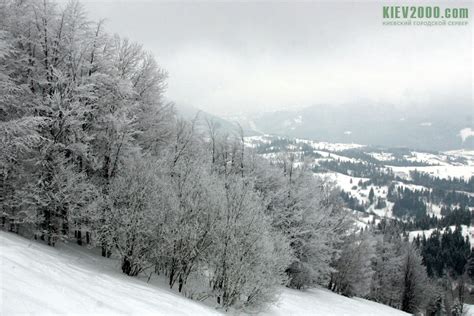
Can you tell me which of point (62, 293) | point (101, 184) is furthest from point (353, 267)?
point (62, 293)

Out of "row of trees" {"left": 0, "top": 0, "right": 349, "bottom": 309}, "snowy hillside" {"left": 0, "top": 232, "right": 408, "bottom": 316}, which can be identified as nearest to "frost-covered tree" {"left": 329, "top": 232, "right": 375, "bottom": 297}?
"row of trees" {"left": 0, "top": 0, "right": 349, "bottom": 309}

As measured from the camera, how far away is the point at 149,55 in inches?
912

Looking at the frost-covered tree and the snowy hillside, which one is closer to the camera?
the snowy hillside

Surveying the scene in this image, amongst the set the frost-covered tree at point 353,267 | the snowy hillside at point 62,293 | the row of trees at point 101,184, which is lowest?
the frost-covered tree at point 353,267

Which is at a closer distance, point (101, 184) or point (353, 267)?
point (101, 184)

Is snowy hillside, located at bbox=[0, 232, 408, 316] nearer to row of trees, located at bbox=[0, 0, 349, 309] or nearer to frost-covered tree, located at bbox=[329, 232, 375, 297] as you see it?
row of trees, located at bbox=[0, 0, 349, 309]

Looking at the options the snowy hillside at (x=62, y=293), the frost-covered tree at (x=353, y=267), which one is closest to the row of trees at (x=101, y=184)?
the snowy hillside at (x=62, y=293)

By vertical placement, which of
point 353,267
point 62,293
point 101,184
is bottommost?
point 353,267

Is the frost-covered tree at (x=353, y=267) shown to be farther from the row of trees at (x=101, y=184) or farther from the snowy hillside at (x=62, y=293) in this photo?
the snowy hillside at (x=62, y=293)

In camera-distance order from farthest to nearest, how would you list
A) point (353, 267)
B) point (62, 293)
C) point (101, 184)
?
point (353, 267) → point (101, 184) → point (62, 293)

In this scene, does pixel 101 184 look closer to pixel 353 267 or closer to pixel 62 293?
pixel 62 293

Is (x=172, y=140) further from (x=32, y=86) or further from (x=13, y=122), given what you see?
(x=13, y=122)

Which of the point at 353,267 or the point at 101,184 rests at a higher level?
the point at 101,184

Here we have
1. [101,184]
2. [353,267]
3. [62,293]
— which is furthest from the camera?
[353,267]
